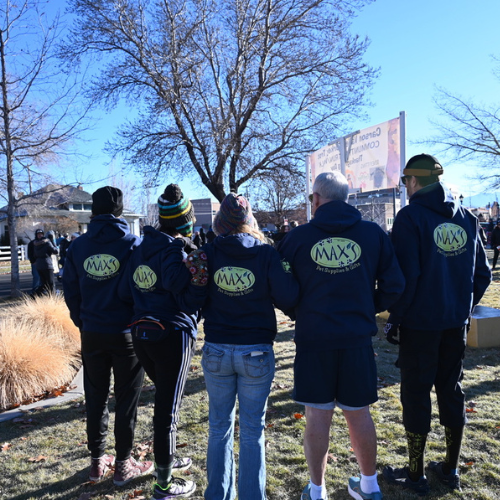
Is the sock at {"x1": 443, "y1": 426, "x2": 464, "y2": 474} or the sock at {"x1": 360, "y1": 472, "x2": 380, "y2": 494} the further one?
the sock at {"x1": 443, "y1": 426, "x2": 464, "y2": 474}

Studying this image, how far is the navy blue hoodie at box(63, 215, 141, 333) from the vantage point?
289 cm

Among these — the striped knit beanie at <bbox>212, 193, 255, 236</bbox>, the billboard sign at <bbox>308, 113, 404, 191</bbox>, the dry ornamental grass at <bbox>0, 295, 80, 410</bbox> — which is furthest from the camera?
the billboard sign at <bbox>308, 113, 404, 191</bbox>

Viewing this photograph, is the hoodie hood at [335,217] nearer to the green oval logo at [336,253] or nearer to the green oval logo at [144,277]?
the green oval logo at [336,253]

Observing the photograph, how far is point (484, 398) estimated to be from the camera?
13.7 ft

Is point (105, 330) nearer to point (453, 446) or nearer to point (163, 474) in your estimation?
point (163, 474)

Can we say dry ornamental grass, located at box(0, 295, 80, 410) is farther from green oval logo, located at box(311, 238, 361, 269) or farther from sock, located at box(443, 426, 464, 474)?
sock, located at box(443, 426, 464, 474)

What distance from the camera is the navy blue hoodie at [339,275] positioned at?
2.32 meters

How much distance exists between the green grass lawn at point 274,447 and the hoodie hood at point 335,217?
1708mm

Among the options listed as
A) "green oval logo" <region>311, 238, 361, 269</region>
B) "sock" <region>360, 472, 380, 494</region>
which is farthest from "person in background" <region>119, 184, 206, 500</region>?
"sock" <region>360, 472, 380, 494</region>

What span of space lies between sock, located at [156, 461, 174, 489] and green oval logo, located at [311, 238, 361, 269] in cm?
A: 161

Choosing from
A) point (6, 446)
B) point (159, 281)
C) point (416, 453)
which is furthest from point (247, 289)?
point (6, 446)

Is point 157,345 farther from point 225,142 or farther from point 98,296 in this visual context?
point 225,142

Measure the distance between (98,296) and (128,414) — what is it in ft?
2.69

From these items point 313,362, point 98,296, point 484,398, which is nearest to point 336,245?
point 313,362
